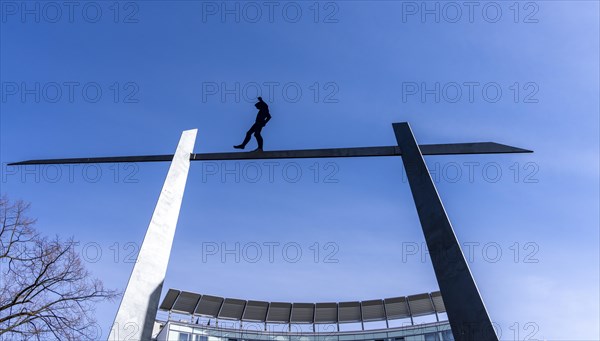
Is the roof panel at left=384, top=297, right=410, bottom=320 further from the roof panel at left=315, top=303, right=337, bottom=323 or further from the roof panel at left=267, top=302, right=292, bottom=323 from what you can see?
the roof panel at left=267, top=302, right=292, bottom=323

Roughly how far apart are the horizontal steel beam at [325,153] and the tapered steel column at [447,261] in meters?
0.66

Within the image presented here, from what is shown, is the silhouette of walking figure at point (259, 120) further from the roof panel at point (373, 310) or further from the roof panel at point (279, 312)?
the roof panel at point (373, 310)

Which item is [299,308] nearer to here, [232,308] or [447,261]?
[232,308]

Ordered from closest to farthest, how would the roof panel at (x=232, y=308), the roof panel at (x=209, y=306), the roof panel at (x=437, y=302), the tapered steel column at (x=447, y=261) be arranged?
the tapered steel column at (x=447, y=261)
the roof panel at (x=437, y=302)
the roof panel at (x=209, y=306)
the roof panel at (x=232, y=308)

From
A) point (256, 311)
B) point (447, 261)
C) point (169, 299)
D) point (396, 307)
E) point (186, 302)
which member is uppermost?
point (169, 299)

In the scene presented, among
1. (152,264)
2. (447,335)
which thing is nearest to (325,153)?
(152,264)

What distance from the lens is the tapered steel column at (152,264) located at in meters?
7.77

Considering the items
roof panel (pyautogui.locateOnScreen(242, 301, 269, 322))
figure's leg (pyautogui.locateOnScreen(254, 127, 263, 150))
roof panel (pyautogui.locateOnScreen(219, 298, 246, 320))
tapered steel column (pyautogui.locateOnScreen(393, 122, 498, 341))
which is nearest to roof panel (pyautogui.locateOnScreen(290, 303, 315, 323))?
roof panel (pyautogui.locateOnScreen(242, 301, 269, 322))

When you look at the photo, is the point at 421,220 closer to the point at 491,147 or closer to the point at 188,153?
the point at 491,147

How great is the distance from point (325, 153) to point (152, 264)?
14.7ft

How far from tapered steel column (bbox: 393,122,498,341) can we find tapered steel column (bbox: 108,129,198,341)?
537 centimetres

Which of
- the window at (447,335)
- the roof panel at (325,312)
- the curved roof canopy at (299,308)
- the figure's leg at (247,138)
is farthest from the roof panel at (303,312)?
the figure's leg at (247,138)

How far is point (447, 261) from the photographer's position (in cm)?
737

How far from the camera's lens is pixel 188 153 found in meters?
11.2
